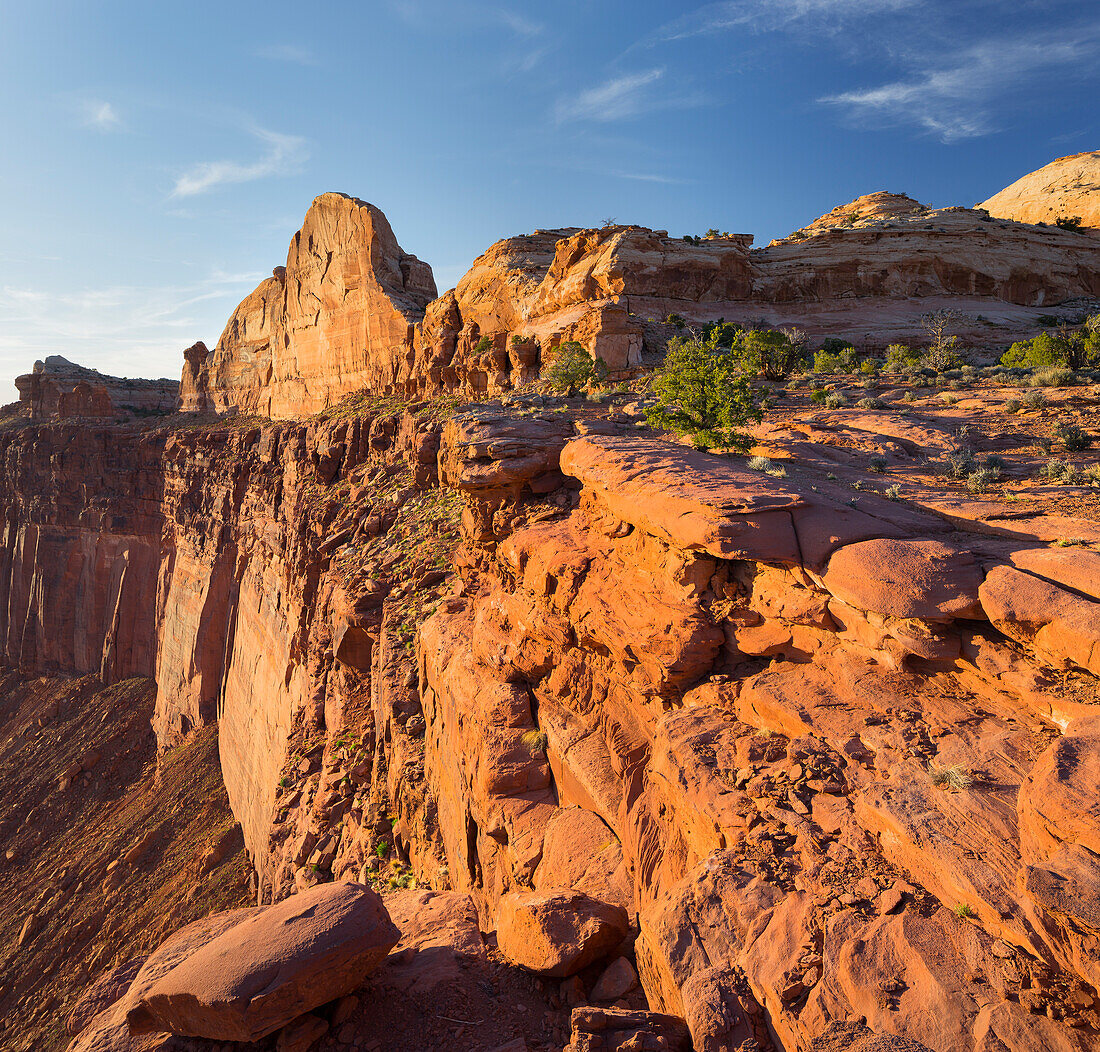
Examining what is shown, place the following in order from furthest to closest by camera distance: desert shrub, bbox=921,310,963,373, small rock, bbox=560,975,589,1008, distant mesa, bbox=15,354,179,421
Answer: distant mesa, bbox=15,354,179,421 → desert shrub, bbox=921,310,963,373 → small rock, bbox=560,975,589,1008

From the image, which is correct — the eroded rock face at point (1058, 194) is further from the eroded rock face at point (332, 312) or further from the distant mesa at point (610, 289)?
the eroded rock face at point (332, 312)

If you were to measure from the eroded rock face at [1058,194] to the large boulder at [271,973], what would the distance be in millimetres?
67693

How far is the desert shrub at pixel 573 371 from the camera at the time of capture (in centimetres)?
2334

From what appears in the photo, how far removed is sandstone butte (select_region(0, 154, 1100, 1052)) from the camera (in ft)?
16.6

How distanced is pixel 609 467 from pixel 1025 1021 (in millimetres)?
8894

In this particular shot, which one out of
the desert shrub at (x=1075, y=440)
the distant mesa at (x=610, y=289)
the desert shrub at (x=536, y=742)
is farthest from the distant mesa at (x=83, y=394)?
the desert shrub at (x=1075, y=440)

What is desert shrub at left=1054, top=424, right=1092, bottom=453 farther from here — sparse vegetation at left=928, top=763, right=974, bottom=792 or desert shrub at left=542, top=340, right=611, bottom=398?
desert shrub at left=542, top=340, right=611, bottom=398

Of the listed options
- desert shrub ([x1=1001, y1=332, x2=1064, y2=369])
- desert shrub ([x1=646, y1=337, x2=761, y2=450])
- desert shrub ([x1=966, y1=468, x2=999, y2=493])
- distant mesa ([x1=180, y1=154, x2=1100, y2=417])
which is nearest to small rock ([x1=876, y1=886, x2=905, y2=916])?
desert shrub ([x1=966, y1=468, x2=999, y2=493])

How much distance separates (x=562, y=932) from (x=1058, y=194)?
78.6 m

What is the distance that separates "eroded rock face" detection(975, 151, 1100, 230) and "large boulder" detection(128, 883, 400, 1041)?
67.7 meters

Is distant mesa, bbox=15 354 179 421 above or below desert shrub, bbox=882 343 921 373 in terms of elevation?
above

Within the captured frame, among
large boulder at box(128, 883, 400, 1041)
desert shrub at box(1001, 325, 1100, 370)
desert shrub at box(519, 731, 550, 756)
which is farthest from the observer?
desert shrub at box(1001, 325, 1100, 370)

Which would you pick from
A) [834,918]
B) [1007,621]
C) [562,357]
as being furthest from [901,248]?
[834,918]

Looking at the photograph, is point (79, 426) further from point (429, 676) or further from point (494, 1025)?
point (494, 1025)
